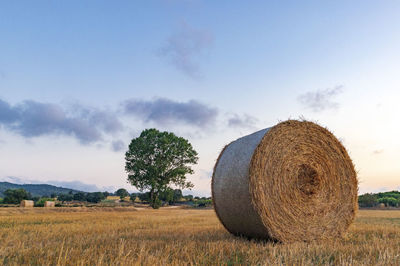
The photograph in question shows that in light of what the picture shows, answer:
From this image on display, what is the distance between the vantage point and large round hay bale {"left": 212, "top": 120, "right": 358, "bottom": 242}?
665cm

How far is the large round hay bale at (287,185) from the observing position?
21.8ft

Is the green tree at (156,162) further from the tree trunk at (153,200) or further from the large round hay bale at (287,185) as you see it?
the large round hay bale at (287,185)

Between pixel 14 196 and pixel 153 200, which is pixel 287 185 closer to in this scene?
pixel 153 200

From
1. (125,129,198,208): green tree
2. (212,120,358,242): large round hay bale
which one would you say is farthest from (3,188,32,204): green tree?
(212,120,358,242): large round hay bale

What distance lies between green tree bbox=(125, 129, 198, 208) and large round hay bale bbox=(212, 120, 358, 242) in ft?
84.2

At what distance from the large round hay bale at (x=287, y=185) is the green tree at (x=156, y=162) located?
84.2 feet

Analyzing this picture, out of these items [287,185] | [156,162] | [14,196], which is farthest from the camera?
[14,196]

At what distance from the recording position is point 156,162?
33.3m

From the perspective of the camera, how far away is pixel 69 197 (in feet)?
165

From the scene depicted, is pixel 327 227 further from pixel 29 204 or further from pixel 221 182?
pixel 29 204

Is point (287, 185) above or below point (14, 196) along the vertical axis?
above

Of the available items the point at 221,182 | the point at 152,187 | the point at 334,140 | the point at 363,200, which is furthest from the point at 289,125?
the point at 363,200

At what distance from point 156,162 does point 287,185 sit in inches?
1070

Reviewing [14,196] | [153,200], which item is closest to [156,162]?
[153,200]
